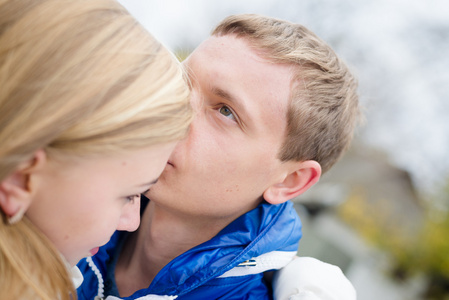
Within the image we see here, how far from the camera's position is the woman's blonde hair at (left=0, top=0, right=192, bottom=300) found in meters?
0.96

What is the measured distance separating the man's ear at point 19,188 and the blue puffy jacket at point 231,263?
31.0 inches

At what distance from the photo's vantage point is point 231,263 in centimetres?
166

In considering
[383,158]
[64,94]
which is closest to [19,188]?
[64,94]

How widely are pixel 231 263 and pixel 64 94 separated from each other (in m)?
1.02

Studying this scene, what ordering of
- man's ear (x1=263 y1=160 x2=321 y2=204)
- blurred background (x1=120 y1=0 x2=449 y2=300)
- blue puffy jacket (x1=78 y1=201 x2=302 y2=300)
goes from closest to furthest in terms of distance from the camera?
blue puffy jacket (x1=78 y1=201 x2=302 y2=300) < man's ear (x1=263 y1=160 x2=321 y2=204) < blurred background (x1=120 y1=0 x2=449 y2=300)

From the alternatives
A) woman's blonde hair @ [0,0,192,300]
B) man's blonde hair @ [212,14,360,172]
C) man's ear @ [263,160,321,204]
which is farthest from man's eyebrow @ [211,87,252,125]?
woman's blonde hair @ [0,0,192,300]

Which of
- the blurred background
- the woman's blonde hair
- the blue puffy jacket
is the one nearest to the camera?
the woman's blonde hair

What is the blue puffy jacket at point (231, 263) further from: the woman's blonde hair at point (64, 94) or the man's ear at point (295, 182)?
the woman's blonde hair at point (64, 94)

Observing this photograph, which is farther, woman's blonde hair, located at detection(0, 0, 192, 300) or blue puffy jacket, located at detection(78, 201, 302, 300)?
blue puffy jacket, located at detection(78, 201, 302, 300)

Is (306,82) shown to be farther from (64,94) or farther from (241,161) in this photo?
(64,94)

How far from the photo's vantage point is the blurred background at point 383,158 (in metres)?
4.72

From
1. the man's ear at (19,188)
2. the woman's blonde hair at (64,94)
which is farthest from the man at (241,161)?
the man's ear at (19,188)

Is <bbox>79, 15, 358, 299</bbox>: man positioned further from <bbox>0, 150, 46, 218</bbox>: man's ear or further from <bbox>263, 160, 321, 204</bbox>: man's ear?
<bbox>0, 150, 46, 218</bbox>: man's ear

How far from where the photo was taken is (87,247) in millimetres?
1265
